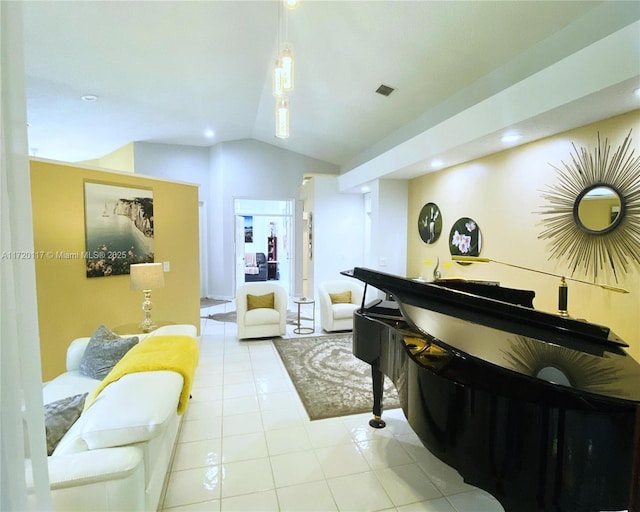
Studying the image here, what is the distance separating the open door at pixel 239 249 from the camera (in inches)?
319

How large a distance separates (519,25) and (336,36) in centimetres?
185

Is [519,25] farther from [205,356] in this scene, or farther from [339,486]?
[205,356]

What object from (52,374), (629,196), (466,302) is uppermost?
(629,196)

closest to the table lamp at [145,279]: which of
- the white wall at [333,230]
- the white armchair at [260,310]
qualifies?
the white armchair at [260,310]

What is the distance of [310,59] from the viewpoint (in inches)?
169

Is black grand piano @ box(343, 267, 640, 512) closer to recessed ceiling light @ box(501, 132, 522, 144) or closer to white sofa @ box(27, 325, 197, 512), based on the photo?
white sofa @ box(27, 325, 197, 512)

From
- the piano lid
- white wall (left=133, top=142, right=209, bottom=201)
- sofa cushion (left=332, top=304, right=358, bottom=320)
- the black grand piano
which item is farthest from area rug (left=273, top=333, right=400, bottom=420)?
white wall (left=133, top=142, right=209, bottom=201)

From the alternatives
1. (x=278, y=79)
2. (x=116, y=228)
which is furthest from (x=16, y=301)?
(x=116, y=228)

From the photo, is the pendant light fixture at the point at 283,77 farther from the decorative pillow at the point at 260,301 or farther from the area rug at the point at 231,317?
the area rug at the point at 231,317

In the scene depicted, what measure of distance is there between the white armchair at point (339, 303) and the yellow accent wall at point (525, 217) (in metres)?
1.27

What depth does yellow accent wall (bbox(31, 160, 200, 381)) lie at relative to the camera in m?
3.14

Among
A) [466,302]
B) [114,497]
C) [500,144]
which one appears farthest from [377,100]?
[114,497]

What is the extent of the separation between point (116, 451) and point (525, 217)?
3.94 metres

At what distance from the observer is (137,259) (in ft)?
13.2
